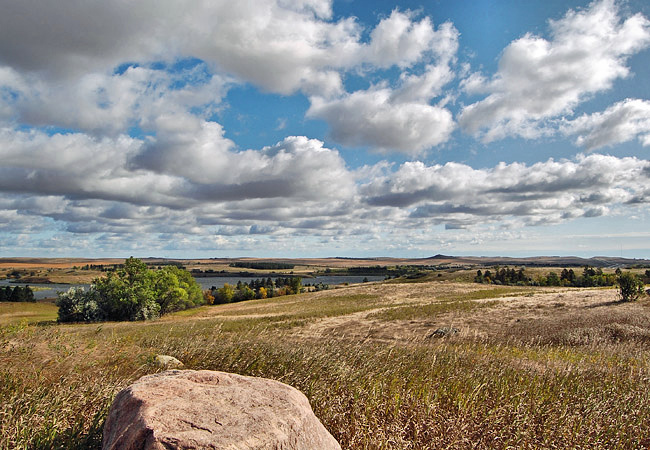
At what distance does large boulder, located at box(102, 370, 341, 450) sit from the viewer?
3031 millimetres

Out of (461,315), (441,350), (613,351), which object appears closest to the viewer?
(441,350)

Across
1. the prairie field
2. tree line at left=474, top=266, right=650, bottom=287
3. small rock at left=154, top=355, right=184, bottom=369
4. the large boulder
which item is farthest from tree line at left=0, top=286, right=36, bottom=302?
tree line at left=474, top=266, right=650, bottom=287

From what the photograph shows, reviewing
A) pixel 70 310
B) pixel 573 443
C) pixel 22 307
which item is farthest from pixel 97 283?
pixel 573 443

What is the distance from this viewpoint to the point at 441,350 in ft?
32.8

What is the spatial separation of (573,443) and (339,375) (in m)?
3.65

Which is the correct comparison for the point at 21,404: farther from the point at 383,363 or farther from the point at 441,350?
the point at 441,350

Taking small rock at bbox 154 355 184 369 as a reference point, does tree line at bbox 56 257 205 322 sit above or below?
below

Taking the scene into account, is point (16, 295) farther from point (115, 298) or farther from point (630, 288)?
point (630, 288)

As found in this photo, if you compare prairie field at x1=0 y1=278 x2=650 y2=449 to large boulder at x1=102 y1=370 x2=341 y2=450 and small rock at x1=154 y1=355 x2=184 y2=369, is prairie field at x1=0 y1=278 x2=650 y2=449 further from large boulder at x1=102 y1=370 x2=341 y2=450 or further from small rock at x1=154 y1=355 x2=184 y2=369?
large boulder at x1=102 y1=370 x2=341 y2=450

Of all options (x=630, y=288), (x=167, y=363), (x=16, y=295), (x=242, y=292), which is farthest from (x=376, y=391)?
(x=16, y=295)

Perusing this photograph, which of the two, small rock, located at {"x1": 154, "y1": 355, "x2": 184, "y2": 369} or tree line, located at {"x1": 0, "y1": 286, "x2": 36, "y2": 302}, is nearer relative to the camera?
small rock, located at {"x1": 154, "y1": 355, "x2": 184, "y2": 369}

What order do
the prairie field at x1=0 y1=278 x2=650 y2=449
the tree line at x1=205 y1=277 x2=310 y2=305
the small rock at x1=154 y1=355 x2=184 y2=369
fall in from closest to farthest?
the prairie field at x1=0 y1=278 x2=650 y2=449, the small rock at x1=154 y1=355 x2=184 y2=369, the tree line at x1=205 y1=277 x2=310 y2=305

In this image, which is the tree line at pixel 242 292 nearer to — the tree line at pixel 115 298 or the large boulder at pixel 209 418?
the tree line at pixel 115 298

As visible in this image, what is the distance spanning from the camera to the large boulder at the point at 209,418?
3031 millimetres
